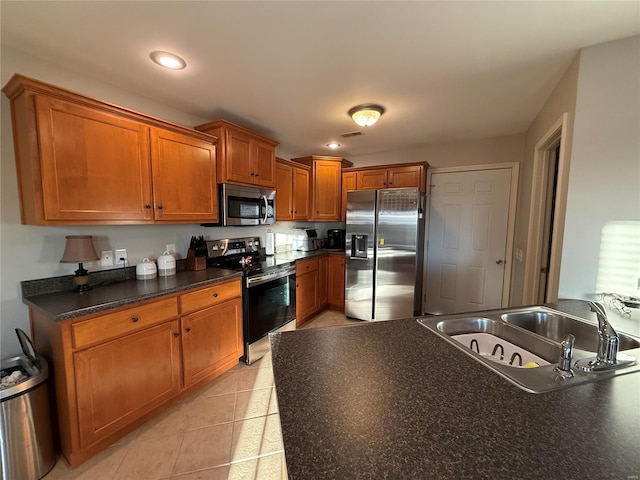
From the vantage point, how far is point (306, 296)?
334cm

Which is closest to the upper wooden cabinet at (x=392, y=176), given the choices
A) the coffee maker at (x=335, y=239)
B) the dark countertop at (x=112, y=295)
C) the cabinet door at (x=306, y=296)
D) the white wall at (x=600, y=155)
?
the coffee maker at (x=335, y=239)

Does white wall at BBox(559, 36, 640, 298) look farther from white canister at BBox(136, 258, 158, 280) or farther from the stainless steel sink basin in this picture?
white canister at BBox(136, 258, 158, 280)

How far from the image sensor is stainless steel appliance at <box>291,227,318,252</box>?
12.6 feet

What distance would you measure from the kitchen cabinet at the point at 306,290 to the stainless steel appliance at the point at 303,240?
1.33ft

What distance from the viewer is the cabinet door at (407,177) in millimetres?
3371

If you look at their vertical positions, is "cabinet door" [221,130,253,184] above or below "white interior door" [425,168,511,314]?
above

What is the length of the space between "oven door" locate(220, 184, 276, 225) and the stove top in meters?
0.34

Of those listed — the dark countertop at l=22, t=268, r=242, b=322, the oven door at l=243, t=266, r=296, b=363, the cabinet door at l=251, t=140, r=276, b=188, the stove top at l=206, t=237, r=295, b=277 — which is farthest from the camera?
the cabinet door at l=251, t=140, r=276, b=188

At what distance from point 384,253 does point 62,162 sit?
2943 mm

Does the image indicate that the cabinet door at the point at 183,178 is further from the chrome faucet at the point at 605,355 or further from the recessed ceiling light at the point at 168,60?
the chrome faucet at the point at 605,355

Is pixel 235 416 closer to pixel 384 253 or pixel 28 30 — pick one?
pixel 384 253

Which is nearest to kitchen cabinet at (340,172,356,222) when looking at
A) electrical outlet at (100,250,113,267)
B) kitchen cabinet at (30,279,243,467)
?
kitchen cabinet at (30,279,243,467)

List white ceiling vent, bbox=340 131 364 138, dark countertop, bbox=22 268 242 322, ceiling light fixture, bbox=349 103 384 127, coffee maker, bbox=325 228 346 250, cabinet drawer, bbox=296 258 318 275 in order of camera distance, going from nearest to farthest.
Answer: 1. dark countertop, bbox=22 268 242 322
2. ceiling light fixture, bbox=349 103 384 127
3. white ceiling vent, bbox=340 131 364 138
4. cabinet drawer, bbox=296 258 318 275
5. coffee maker, bbox=325 228 346 250

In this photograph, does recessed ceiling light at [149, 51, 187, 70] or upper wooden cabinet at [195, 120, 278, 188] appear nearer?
recessed ceiling light at [149, 51, 187, 70]
